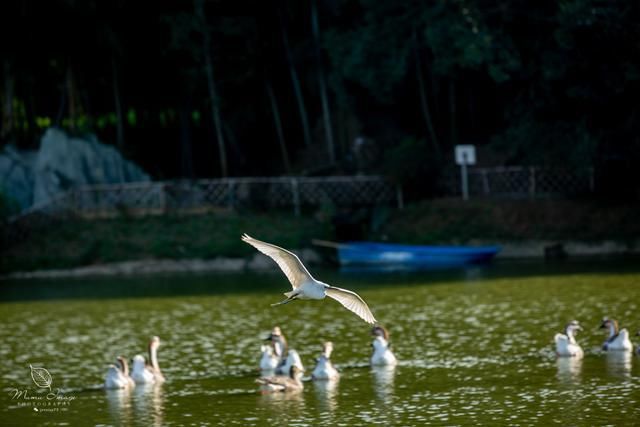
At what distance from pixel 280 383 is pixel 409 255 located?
72.8 ft

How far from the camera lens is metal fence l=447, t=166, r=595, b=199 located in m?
47.3

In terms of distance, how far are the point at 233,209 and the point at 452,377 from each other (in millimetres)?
27250

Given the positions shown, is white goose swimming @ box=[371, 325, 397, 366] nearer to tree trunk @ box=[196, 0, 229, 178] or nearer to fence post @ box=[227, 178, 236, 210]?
fence post @ box=[227, 178, 236, 210]

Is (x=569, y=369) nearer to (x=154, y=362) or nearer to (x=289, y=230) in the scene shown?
(x=154, y=362)

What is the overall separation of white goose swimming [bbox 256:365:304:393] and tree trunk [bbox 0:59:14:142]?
32773 millimetres

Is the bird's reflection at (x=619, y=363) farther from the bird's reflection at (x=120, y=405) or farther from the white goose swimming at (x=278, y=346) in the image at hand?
the bird's reflection at (x=120, y=405)

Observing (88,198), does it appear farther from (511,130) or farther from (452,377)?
(452,377)

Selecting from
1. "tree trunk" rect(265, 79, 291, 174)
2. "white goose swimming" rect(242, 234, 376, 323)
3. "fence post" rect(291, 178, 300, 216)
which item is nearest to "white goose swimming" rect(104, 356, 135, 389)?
"white goose swimming" rect(242, 234, 376, 323)

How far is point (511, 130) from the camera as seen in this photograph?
4456 cm

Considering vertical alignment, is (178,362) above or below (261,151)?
below

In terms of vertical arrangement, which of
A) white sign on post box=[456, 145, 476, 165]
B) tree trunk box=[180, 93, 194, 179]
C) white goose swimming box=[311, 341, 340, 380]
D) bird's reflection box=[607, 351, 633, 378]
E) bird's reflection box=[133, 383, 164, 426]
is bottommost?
bird's reflection box=[607, 351, 633, 378]

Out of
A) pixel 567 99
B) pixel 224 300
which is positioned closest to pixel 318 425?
pixel 224 300

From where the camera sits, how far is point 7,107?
52.6 meters

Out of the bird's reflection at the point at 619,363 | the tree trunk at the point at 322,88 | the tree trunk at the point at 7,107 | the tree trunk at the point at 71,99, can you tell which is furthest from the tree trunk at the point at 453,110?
the bird's reflection at the point at 619,363
